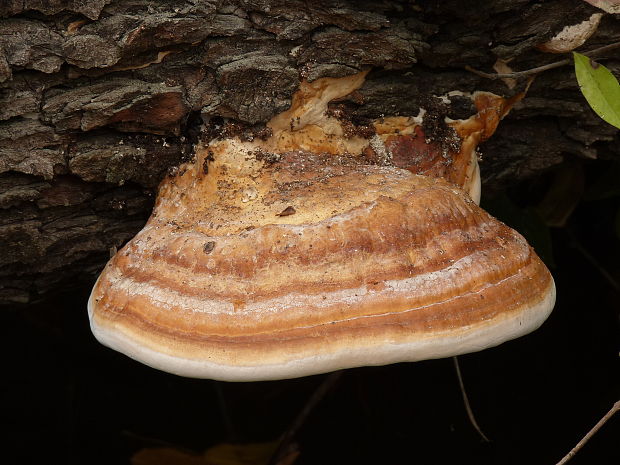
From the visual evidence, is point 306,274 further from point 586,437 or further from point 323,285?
point 586,437

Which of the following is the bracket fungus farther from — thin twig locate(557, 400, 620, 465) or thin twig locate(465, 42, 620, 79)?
thin twig locate(465, 42, 620, 79)

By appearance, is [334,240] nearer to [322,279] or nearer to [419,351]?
[322,279]

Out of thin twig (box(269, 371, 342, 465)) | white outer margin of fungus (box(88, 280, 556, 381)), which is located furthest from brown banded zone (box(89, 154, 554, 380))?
thin twig (box(269, 371, 342, 465))

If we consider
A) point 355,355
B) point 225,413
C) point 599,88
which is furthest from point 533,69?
point 225,413

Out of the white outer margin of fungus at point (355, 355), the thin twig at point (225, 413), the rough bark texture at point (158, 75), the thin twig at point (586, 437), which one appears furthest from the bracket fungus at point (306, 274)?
the thin twig at point (225, 413)

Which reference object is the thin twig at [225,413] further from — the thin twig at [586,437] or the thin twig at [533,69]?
the thin twig at [533,69]

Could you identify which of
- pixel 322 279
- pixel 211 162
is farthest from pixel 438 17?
pixel 322 279
